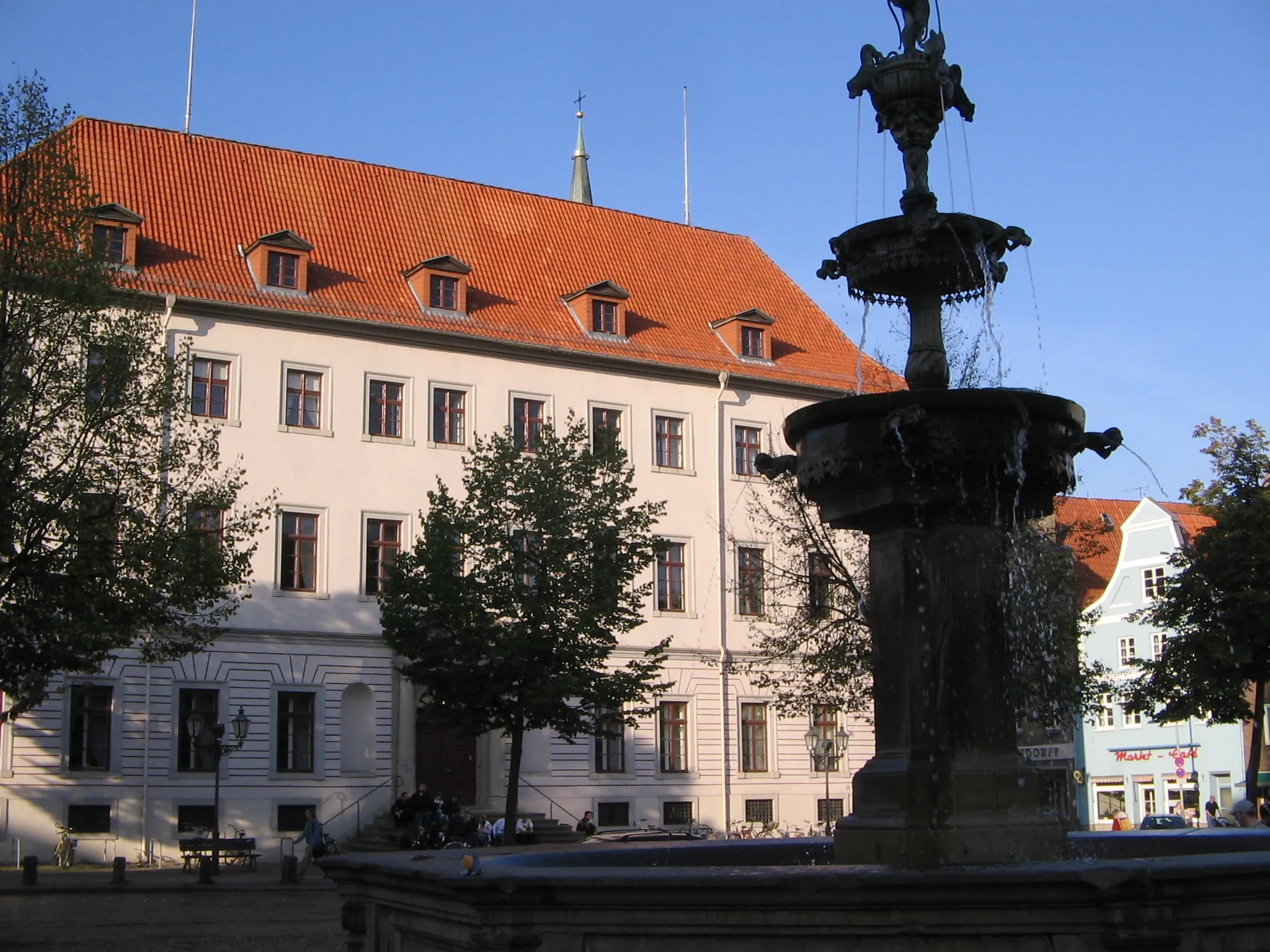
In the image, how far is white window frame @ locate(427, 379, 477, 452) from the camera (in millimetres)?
38156

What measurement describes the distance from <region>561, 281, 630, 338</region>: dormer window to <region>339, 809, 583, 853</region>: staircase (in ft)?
43.9

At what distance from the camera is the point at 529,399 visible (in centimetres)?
3969

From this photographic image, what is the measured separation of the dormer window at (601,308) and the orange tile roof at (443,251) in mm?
439

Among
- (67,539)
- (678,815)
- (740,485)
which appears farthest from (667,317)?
(67,539)

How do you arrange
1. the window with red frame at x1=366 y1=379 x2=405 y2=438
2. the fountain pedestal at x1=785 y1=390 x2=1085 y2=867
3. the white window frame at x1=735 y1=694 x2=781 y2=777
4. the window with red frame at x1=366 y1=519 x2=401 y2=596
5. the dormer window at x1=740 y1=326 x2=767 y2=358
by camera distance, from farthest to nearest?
the dormer window at x1=740 y1=326 x2=767 y2=358
the white window frame at x1=735 y1=694 x2=781 y2=777
the window with red frame at x1=366 y1=379 x2=405 y2=438
the window with red frame at x1=366 y1=519 x2=401 y2=596
the fountain pedestal at x1=785 y1=390 x2=1085 y2=867

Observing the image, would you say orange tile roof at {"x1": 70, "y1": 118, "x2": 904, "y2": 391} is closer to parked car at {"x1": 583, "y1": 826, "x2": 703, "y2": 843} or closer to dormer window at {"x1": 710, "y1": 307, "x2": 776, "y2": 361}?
dormer window at {"x1": 710, "y1": 307, "x2": 776, "y2": 361}

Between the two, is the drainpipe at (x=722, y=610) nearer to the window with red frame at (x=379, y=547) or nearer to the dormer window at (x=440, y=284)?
the dormer window at (x=440, y=284)

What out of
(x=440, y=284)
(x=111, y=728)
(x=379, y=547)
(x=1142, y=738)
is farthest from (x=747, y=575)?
(x=1142, y=738)

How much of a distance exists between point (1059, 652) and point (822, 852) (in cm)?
1615

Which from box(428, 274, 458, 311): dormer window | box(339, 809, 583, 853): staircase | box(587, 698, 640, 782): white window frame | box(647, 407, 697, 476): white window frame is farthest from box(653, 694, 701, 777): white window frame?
box(428, 274, 458, 311): dormer window

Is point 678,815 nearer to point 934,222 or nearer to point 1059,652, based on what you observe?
point 1059,652

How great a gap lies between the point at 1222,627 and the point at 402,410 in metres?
20.6

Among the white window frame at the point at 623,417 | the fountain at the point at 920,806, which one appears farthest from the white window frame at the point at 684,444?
the fountain at the point at 920,806

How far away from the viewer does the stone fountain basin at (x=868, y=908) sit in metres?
6.49
